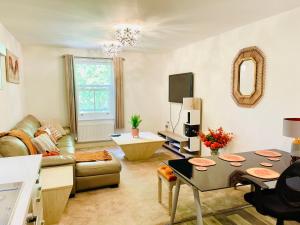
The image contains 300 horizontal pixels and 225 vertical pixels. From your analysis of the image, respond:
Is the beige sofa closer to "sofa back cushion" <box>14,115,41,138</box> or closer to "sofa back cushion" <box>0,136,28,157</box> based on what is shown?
"sofa back cushion" <box>0,136,28,157</box>

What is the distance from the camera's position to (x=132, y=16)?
2.85 m

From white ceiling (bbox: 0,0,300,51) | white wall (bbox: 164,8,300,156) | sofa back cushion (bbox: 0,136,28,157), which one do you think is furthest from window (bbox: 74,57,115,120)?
sofa back cushion (bbox: 0,136,28,157)

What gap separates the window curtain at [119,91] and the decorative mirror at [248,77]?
290 centimetres

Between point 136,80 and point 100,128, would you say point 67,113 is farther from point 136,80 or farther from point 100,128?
point 136,80

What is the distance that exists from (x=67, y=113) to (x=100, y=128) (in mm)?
876

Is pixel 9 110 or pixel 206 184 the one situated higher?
pixel 9 110

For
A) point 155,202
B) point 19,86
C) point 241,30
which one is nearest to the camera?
point 155,202

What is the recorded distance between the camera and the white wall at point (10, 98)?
3.15 m

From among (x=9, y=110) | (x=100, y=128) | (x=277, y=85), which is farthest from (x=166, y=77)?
(x=9, y=110)

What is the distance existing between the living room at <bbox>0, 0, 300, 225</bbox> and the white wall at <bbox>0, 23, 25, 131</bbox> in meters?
0.02

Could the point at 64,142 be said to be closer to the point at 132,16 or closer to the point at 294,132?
the point at 132,16

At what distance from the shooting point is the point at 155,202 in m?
2.81

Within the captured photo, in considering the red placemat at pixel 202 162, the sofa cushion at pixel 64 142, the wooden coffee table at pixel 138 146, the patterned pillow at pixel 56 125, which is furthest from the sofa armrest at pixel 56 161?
the patterned pillow at pixel 56 125

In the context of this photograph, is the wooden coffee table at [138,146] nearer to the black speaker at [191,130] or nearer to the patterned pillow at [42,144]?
the black speaker at [191,130]
